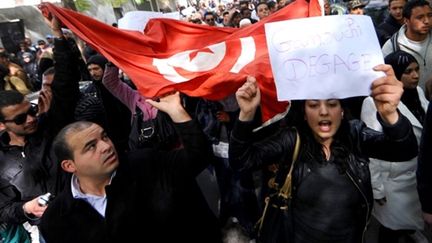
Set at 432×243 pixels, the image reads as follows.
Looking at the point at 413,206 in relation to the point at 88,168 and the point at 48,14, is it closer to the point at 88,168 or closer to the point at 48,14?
the point at 88,168

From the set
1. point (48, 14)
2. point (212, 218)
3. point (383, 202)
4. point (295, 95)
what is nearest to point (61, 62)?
point (48, 14)

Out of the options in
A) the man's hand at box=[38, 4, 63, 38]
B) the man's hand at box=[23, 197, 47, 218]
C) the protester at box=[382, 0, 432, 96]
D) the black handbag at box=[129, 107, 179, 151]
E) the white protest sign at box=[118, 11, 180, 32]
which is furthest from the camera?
the protester at box=[382, 0, 432, 96]

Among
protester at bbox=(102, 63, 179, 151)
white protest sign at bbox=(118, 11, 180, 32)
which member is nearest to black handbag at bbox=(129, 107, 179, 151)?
protester at bbox=(102, 63, 179, 151)

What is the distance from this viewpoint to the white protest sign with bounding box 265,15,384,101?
1.70m

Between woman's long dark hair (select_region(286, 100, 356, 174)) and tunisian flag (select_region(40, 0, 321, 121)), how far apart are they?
0.45 metres

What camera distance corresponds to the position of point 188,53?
288 cm

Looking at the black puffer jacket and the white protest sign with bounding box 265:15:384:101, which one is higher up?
the white protest sign with bounding box 265:15:384:101

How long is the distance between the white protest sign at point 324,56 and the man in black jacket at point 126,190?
53cm

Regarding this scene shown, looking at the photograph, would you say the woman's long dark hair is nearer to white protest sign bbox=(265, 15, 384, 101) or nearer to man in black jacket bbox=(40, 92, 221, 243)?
white protest sign bbox=(265, 15, 384, 101)

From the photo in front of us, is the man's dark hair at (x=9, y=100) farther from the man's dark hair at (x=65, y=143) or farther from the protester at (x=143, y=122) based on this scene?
the protester at (x=143, y=122)

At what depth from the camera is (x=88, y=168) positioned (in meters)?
1.96

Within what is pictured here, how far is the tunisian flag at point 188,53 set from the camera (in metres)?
2.48

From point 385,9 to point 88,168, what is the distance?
6.34m


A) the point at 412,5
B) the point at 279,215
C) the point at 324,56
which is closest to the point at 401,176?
the point at 279,215
